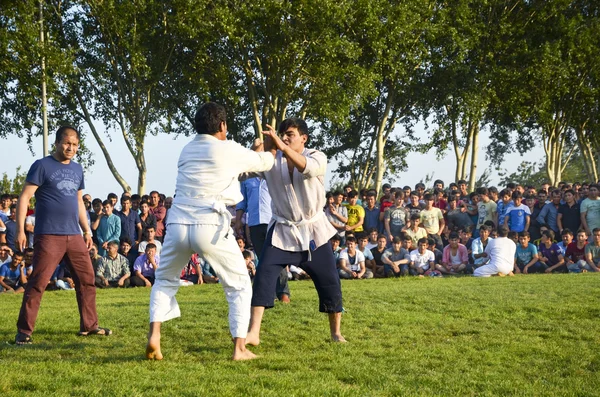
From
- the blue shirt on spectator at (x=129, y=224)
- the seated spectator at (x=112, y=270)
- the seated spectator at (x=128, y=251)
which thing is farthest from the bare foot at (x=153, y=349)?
the blue shirt on spectator at (x=129, y=224)

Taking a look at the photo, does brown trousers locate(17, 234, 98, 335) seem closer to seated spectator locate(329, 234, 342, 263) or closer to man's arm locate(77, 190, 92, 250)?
man's arm locate(77, 190, 92, 250)

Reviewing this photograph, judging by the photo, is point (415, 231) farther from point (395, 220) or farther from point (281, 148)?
point (281, 148)

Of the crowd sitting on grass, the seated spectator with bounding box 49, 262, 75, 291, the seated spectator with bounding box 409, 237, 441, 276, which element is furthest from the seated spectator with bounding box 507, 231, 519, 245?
the seated spectator with bounding box 49, 262, 75, 291

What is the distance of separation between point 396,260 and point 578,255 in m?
4.15

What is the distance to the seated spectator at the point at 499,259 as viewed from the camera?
1752 centimetres

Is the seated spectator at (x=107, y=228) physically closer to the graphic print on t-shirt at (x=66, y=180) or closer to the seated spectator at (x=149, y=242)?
the seated spectator at (x=149, y=242)

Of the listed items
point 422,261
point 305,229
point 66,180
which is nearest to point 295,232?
point 305,229

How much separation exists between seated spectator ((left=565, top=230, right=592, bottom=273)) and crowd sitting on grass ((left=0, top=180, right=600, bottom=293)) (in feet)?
0.08

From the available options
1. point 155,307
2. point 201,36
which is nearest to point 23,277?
point 155,307

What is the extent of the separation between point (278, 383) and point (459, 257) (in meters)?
13.5

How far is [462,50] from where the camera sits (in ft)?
107

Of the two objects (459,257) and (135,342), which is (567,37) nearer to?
(459,257)

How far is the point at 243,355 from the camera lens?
22.4 ft

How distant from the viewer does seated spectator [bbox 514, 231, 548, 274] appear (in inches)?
728
